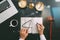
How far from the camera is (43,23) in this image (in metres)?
1.69

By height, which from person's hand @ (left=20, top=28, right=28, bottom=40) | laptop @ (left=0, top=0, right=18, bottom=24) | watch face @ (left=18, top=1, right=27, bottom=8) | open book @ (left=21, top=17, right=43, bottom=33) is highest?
watch face @ (left=18, top=1, right=27, bottom=8)

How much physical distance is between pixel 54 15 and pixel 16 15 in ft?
0.94

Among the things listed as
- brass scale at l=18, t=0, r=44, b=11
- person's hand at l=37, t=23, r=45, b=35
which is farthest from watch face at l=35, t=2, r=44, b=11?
person's hand at l=37, t=23, r=45, b=35

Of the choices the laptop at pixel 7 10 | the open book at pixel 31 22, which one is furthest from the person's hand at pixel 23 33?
the laptop at pixel 7 10

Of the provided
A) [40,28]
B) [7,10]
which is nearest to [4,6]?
[7,10]

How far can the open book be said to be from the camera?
Result: 1.68 m

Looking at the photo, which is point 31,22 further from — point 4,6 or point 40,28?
point 4,6

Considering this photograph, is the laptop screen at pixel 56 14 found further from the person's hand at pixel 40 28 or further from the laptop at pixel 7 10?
the laptop at pixel 7 10

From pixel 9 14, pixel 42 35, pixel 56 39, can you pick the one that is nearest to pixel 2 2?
pixel 9 14

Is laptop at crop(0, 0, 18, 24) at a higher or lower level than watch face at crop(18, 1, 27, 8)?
lower

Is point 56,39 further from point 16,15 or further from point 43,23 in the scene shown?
point 16,15

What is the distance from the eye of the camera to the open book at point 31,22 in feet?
5.53

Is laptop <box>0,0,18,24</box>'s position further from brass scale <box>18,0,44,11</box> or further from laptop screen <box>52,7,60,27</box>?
laptop screen <box>52,7,60,27</box>

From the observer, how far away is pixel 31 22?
66.6 inches
